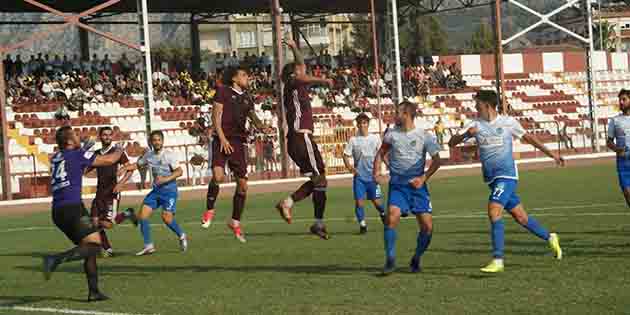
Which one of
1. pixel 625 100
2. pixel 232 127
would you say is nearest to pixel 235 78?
pixel 232 127

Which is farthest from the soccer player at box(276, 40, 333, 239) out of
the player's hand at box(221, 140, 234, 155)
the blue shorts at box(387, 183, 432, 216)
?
the blue shorts at box(387, 183, 432, 216)

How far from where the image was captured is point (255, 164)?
1506 inches

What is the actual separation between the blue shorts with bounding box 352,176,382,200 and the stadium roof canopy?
3187 centimetres

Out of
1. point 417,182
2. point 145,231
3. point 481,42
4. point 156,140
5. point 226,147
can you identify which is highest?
point 481,42

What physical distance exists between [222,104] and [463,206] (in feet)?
30.3

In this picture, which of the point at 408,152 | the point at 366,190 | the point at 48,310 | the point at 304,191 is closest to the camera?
the point at 48,310

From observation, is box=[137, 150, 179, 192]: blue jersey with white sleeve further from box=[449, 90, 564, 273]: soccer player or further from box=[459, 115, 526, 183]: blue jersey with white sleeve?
box=[459, 115, 526, 183]: blue jersey with white sleeve

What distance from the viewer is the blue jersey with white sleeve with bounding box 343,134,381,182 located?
17.4 metres

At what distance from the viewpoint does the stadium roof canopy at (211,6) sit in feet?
157

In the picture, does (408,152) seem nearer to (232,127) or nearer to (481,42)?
(232,127)

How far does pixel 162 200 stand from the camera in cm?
1544

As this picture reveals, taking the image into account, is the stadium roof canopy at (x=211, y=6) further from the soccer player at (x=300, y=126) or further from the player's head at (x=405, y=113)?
the player's head at (x=405, y=113)

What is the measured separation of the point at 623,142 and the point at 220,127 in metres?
5.18

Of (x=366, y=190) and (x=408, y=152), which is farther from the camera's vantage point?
(x=366, y=190)
